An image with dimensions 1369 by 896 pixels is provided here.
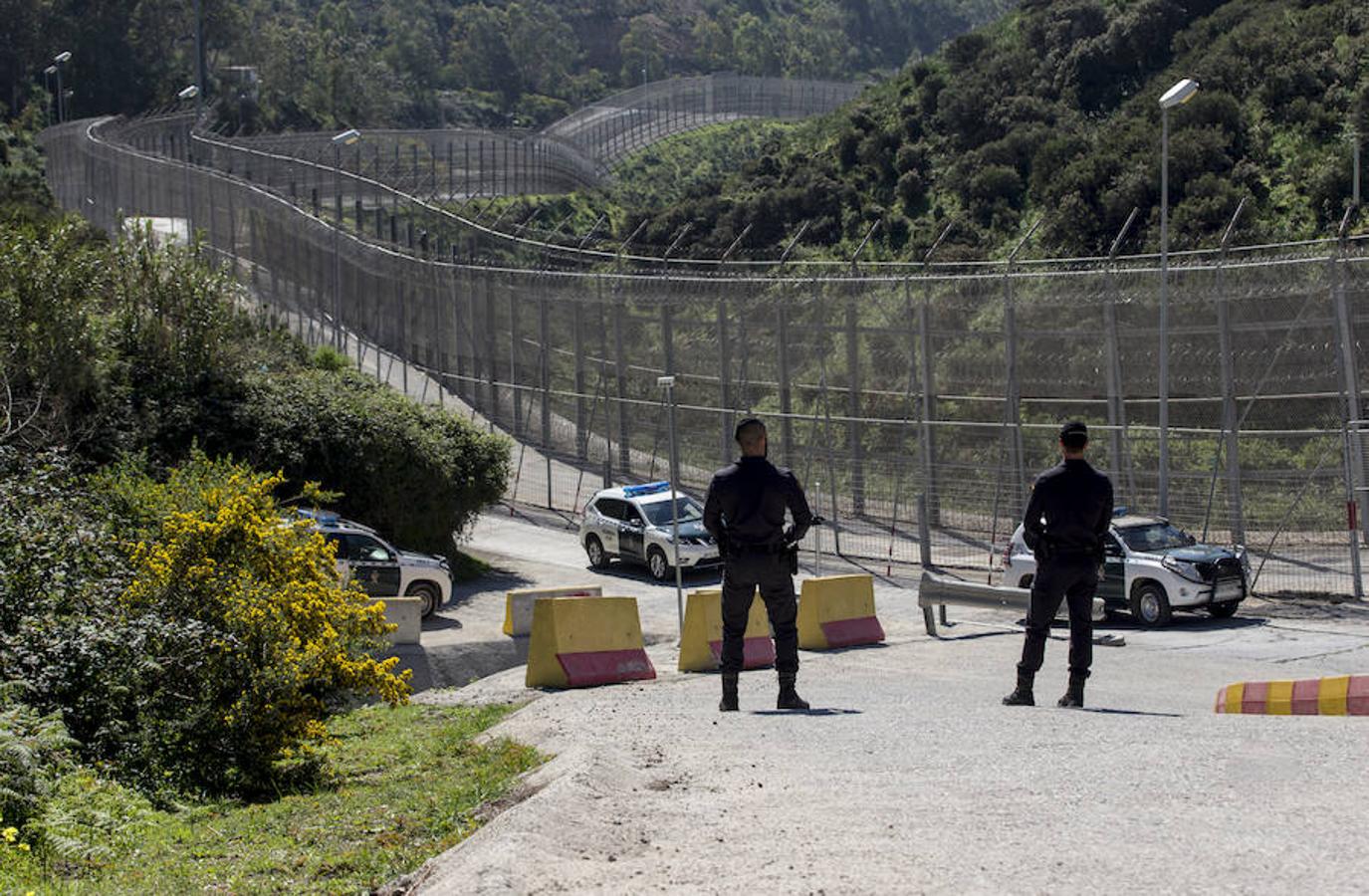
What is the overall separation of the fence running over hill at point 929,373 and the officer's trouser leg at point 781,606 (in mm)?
12981

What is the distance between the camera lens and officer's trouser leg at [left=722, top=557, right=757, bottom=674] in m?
11.4

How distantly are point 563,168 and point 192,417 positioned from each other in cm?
5152

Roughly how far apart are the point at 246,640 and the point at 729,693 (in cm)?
334

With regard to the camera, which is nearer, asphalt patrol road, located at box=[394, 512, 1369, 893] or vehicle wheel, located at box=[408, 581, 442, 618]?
asphalt patrol road, located at box=[394, 512, 1369, 893]

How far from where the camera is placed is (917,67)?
203ft

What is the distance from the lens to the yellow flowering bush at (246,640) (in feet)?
38.4

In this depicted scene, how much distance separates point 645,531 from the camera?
29203mm

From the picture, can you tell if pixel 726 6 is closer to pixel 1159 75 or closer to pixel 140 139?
pixel 140 139

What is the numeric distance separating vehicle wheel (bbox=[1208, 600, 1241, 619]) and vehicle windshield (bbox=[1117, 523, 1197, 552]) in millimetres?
854

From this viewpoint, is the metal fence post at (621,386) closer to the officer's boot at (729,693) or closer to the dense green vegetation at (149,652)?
the dense green vegetation at (149,652)

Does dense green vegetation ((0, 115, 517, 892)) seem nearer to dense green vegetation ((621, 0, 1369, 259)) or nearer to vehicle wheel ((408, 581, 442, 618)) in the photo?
vehicle wheel ((408, 581, 442, 618))

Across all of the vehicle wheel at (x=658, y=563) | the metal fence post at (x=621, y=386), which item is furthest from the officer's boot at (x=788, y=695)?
the metal fence post at (x=621, y=386)

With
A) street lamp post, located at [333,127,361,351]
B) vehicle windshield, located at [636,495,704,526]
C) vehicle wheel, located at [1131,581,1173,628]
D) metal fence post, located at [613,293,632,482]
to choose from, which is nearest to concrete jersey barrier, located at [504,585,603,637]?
vehicle wheel, located at [1131,581,1173,628]

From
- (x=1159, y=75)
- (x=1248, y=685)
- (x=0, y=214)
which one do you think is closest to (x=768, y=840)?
(x=1248, y=685)
